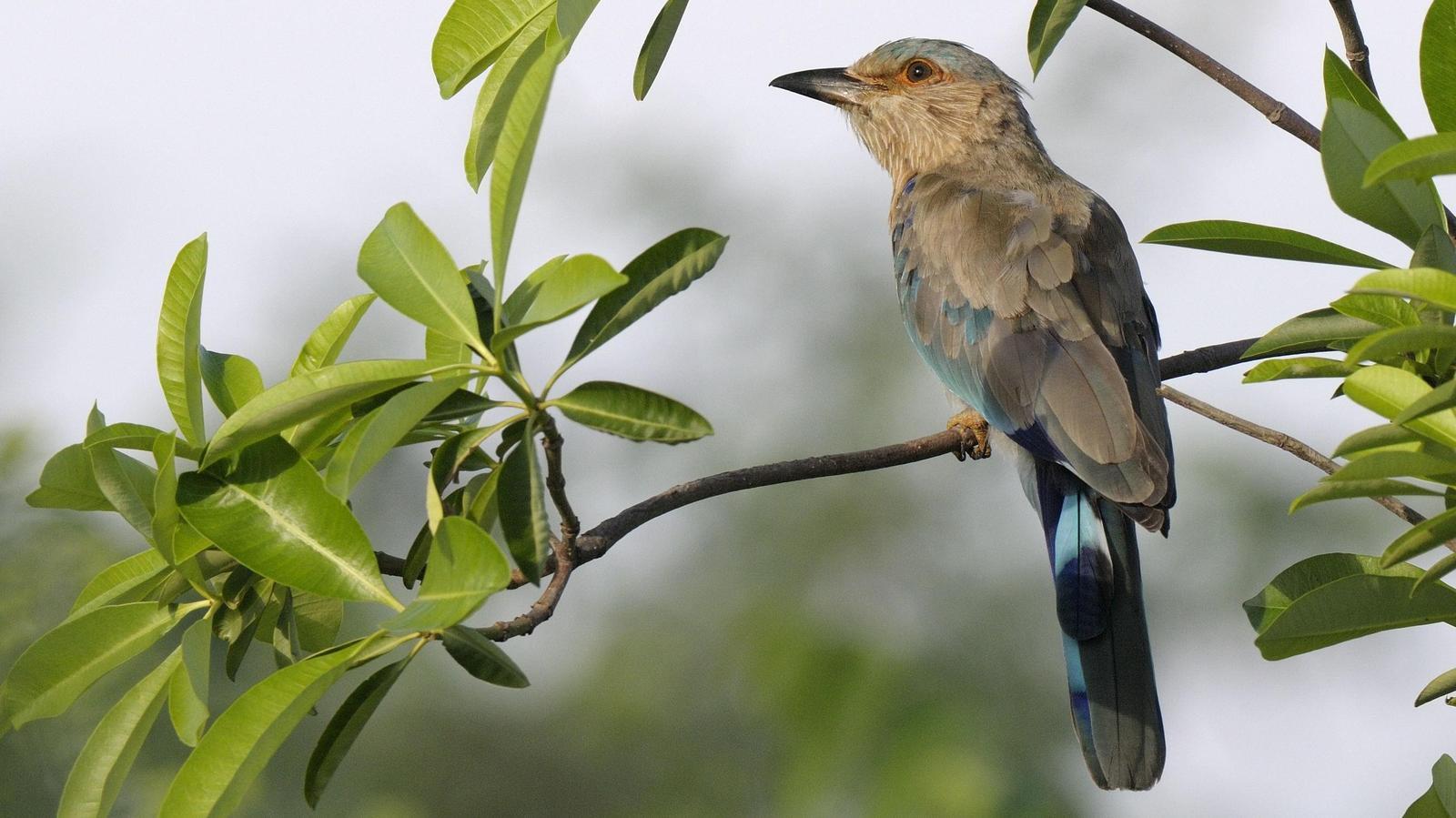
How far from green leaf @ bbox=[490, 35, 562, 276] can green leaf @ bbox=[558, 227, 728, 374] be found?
0.57 feet

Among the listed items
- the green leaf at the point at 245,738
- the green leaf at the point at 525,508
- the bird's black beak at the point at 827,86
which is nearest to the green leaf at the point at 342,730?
the green leaf at the point at 245,738

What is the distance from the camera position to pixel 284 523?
1.99 m

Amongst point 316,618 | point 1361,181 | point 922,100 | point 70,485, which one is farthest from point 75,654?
point 922,100

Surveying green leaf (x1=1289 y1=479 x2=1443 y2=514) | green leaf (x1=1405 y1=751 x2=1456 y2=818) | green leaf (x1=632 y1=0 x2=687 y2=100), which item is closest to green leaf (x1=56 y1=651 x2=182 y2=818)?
green leaf (x1=632 y1=0 x2=687 y2=100)

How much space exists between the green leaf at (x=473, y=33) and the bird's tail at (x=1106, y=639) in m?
2.20

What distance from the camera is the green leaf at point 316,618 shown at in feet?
8.26

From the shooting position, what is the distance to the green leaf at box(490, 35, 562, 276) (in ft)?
5.80

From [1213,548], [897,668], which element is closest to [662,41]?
[897,668]

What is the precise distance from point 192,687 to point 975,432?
2743 millimetres

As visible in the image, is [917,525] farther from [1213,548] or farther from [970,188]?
[970,188]

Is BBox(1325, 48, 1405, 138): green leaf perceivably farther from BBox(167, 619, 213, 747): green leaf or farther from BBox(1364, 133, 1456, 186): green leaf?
BBox(167, 619, 213, 747): green leaf

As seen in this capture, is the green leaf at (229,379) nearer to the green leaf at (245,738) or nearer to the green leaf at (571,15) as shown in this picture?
the green leaf at (245,738)

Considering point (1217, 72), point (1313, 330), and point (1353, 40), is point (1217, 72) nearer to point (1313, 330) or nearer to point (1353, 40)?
point (1353, 40)

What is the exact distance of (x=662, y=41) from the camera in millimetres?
2717
